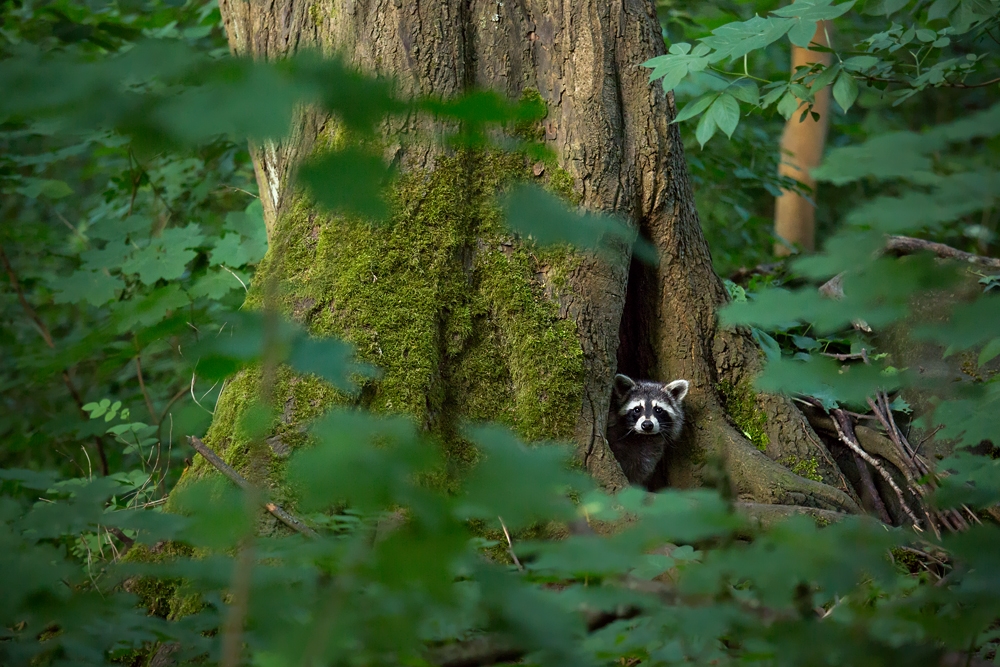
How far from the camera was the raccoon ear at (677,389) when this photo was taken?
4.23 m

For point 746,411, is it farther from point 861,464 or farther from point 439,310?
point 439,310

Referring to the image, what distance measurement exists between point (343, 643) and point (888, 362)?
4.17 m

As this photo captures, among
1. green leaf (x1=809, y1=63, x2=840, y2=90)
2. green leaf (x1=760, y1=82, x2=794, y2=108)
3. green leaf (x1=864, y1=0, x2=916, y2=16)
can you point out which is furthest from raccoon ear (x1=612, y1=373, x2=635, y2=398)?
green leaf (x1=864, y1=0, x2=916, y2=16)

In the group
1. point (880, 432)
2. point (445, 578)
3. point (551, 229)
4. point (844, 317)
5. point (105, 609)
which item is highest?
point (551, 229)

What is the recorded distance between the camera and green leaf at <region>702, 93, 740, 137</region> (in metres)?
3.53

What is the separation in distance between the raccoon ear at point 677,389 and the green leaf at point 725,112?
1354mm

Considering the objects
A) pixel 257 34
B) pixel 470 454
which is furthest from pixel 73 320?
pixel 470 454

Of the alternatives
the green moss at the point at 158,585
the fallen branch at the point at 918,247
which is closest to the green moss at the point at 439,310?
the green moss at the point at 158,585

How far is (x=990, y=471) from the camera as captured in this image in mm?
2051

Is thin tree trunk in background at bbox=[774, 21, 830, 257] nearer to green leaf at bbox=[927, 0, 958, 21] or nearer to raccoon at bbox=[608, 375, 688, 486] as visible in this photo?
raccoon at bbox=[608, 375, 688, 486]

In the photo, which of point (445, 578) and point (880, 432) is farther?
point (880, 432)

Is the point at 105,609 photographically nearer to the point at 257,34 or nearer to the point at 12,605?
the point at 12,605

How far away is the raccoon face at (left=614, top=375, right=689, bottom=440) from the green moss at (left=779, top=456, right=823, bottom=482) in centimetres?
60

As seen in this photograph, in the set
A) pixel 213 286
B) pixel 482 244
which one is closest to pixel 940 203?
pixel 482 244
